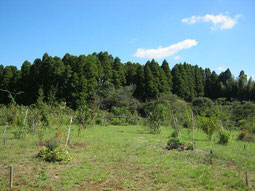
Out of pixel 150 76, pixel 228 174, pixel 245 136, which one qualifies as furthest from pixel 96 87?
pixel 228 174

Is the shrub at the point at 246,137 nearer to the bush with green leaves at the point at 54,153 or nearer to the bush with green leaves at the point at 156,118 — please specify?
the bush with green leaves at the point at 156,118

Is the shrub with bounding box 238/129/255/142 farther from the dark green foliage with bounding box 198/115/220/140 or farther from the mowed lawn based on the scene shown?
the mowed lawn

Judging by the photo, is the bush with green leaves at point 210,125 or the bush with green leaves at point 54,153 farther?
the bush with green leaves at point 210,125

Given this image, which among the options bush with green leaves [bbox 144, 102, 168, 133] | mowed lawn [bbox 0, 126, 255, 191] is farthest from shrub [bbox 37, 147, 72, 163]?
bush with green leaves [bbox 144, 102, 168, 133]

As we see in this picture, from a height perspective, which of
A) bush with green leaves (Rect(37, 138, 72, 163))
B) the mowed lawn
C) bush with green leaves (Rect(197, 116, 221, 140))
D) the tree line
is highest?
the tree line

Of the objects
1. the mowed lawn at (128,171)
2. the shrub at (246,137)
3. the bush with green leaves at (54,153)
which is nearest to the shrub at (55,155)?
the bush with green leaves at (54,153)

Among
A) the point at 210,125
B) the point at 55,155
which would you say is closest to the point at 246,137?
the point at 210,125

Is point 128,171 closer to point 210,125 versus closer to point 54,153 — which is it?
point 54,153

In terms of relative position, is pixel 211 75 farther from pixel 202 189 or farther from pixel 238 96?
pixel 202 189

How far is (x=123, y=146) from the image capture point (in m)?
7.79

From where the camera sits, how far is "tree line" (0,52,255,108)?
27.8 meters

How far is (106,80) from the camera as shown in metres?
31.2

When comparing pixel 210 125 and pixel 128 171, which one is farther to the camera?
pixel 210 125

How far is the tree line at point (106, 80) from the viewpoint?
91.1ft
